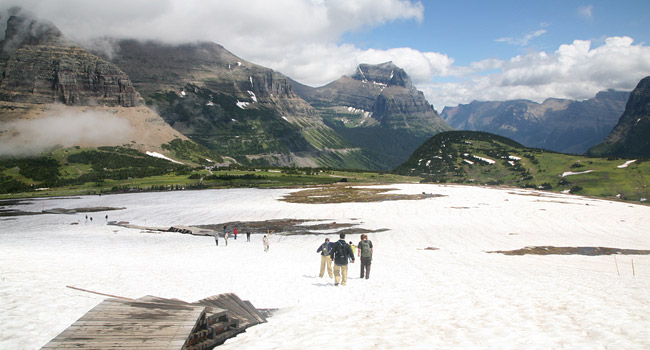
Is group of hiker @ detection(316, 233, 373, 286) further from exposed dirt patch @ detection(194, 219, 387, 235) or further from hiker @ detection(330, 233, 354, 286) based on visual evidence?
exposed dirt patch @ detection(194, 219, 387, 235)

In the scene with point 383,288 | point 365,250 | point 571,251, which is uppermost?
point 365,250

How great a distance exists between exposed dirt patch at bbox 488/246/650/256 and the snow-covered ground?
242cm

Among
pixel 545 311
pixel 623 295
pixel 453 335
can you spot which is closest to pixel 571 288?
pixel 623 295

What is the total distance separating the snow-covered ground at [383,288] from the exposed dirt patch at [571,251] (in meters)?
2.42

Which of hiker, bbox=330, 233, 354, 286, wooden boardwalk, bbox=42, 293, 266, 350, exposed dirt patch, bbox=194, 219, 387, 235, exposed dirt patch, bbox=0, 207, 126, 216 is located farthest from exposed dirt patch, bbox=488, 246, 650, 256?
exposed dirt patch, bbox=0, 207, 126, 216

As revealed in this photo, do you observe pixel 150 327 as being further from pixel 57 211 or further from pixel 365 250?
pixel 57 211


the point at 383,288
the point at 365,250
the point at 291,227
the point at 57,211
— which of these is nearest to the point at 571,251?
the point at 365,250

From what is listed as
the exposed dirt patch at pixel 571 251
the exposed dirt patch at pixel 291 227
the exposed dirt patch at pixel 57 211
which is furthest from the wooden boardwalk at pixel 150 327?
the exposed dirt patch at pixel 57 211

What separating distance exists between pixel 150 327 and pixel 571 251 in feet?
154

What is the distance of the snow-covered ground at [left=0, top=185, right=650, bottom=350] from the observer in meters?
13.5

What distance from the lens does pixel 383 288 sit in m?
23.1

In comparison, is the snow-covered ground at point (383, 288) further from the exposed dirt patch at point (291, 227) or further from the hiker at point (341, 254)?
the exposed dirt patch at point (291, 227)

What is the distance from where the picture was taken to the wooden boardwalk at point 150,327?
1070cm

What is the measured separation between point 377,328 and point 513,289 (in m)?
11.5
